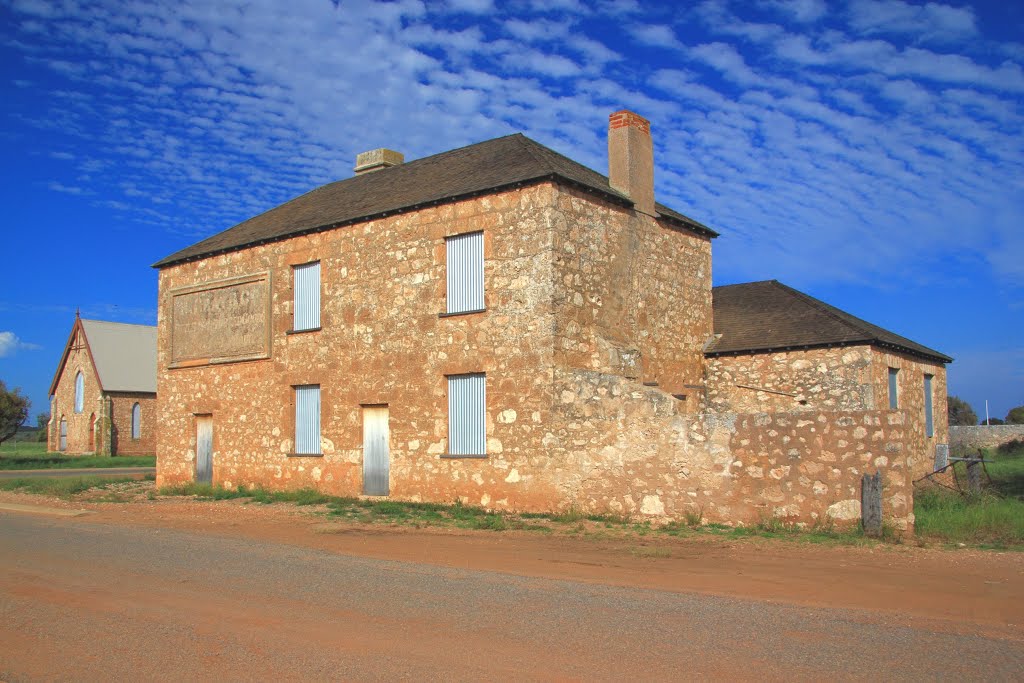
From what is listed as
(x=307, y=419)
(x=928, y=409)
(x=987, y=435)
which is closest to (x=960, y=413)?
(x=987, y=435)

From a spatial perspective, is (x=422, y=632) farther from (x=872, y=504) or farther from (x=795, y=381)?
(x=795, y=381)

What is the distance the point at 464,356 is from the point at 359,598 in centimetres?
916

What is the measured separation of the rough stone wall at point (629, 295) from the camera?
16531mm

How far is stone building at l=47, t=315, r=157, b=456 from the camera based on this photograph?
46.3 meters

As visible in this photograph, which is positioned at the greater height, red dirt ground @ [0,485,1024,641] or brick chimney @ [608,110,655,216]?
brick chimney @ [608,110,655,216]

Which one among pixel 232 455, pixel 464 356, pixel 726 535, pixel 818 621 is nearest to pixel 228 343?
pixel 232 455

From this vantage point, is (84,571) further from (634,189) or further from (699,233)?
(699,233)

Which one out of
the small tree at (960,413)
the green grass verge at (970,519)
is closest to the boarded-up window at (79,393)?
the green grass verge at (970,519)

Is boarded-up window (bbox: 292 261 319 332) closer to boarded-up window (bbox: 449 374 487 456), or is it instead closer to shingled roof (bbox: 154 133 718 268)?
shingled roof (bbox: 154 133 718 268)

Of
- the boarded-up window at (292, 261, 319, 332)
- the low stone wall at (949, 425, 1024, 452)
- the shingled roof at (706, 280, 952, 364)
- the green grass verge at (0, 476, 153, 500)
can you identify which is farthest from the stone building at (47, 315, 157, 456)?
the low stone wall at (949, 425, 1024, 452)

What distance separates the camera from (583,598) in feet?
28.1

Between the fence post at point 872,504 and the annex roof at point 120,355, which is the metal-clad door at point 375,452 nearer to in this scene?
the fence post at point 872,504

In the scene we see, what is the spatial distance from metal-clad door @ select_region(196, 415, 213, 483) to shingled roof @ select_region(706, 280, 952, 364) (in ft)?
42.8

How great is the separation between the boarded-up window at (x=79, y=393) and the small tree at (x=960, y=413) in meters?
68.7
